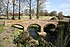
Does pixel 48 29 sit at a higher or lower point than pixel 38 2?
lower

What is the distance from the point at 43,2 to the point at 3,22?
15690 mm

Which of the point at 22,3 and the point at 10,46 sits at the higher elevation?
the point at 22,3

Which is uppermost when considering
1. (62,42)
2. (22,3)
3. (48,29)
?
(22,3)

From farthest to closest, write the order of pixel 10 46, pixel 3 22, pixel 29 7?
1. pixel 29 7
2. pixel 3 22
3. pixel 10 46

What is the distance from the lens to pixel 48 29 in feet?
167

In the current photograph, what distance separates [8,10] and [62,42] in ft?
148

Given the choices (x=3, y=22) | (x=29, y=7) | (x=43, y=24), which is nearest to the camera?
(x=3, y=22)

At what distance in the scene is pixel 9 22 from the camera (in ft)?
124

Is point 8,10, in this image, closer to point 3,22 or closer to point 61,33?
point 3,22

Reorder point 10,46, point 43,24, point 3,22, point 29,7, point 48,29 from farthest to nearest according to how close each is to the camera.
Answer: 1. point 48,29
2. point 29,7
3. point 43,24
4. point 3,22
5. point 10,46

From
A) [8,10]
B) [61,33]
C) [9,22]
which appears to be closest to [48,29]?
[8,10]

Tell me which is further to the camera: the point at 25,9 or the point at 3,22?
the point at 25,9

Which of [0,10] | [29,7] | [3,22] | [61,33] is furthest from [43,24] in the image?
[61,33]

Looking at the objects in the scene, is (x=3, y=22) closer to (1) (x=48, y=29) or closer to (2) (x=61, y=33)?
(1) (x=48, y=29)
